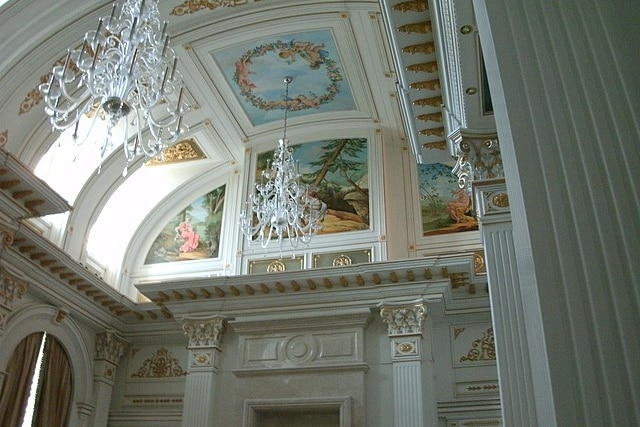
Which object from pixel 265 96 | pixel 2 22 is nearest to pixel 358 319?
pixel 265 96

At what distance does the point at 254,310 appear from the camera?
10219 mm

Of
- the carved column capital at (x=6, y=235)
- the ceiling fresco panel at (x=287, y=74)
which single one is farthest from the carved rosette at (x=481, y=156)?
the carved column capital at (x=6, y=235)

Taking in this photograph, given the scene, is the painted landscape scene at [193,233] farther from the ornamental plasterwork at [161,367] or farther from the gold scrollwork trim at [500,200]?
the gold scrollwork trim at [500,200]

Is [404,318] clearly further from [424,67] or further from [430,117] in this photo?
[424,67]

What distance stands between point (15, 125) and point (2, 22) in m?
1.51

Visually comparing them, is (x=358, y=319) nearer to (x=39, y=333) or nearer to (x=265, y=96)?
(x=265, y=96)

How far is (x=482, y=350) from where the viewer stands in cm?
964

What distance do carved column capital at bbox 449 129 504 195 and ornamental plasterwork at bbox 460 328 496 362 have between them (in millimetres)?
4828

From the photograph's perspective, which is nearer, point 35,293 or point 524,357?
point 524,357

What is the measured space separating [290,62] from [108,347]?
243 inches

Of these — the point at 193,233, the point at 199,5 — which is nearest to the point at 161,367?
the point at 193,233

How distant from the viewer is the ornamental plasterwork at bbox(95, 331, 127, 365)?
11.2 meters

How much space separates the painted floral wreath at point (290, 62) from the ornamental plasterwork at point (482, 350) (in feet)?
16.1

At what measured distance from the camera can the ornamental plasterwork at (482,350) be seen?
958 cm
